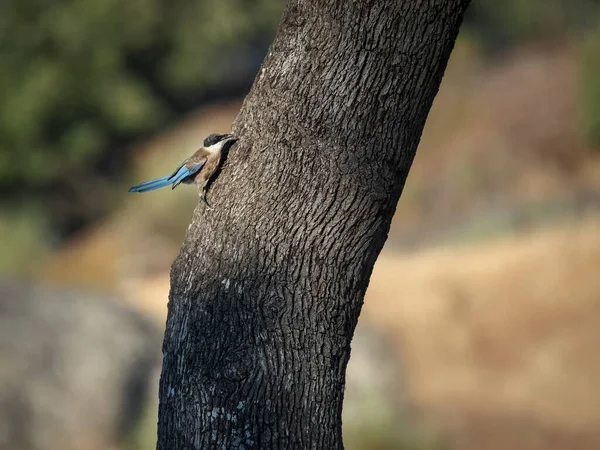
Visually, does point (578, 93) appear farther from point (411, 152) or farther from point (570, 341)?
point (411, 152)

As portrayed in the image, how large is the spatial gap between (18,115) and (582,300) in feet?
32.4

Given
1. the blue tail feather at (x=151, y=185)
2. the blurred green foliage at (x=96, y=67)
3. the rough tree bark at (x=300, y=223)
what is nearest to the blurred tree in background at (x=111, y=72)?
the blurred green foliage at (x=96, y=67)

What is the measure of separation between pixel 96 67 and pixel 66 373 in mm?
9868

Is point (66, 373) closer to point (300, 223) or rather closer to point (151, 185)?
point (151, 185)

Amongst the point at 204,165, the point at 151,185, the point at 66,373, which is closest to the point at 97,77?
the point at 66,373

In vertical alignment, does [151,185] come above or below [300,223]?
above

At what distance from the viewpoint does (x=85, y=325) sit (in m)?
7.33

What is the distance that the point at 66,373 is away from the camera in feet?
22.7

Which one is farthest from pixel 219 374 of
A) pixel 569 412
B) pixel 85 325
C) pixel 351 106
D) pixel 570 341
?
pixel 570 341

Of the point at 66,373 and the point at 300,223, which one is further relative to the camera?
the point at 66,373

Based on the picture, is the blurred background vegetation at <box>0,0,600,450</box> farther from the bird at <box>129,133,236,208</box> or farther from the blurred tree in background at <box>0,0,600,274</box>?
the bird at <box>129,133,236,208</box>

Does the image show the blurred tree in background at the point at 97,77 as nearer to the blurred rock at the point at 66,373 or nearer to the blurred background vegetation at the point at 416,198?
the blurred background vegetation at the point at 416,198

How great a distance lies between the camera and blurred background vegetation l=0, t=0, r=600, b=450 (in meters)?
8.59

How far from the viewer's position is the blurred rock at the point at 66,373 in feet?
21.9
